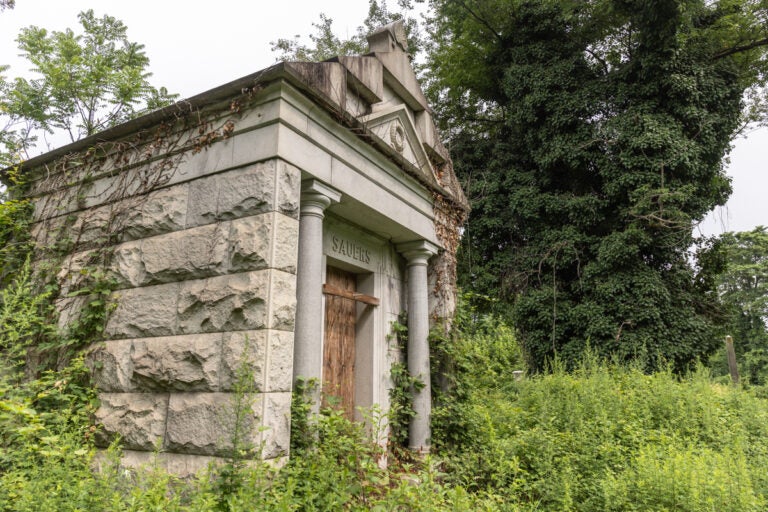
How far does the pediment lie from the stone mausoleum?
4cm

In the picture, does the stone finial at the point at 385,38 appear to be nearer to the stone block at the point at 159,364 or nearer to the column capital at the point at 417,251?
the column capital at the point at 417,251

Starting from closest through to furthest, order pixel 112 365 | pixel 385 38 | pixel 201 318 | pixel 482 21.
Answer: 1. pixel 201 318
2. pixel 112 365
3. pixel 385 38
4. pixel 482 21

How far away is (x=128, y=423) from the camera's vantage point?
3.46 metres

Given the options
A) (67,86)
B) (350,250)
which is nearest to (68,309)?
(350,250)

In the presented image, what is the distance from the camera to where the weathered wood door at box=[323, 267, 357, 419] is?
4688 millimetres

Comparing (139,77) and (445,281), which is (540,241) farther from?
(139,77)

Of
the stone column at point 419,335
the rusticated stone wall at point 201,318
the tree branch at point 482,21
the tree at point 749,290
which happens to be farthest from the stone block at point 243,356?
the tree at point 749,290

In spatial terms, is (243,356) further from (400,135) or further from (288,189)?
(400,135)

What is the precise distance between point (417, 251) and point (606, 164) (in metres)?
8.47

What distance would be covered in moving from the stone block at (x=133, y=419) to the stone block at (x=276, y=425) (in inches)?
34.3

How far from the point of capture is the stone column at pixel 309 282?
3639 millimetres

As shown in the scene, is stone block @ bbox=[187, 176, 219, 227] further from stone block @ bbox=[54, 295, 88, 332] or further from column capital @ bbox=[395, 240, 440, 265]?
column capital @ bbox=[395, 240, 440, 265]

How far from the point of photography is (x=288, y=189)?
3.44 m

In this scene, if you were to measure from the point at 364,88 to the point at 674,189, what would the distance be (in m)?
9.09
